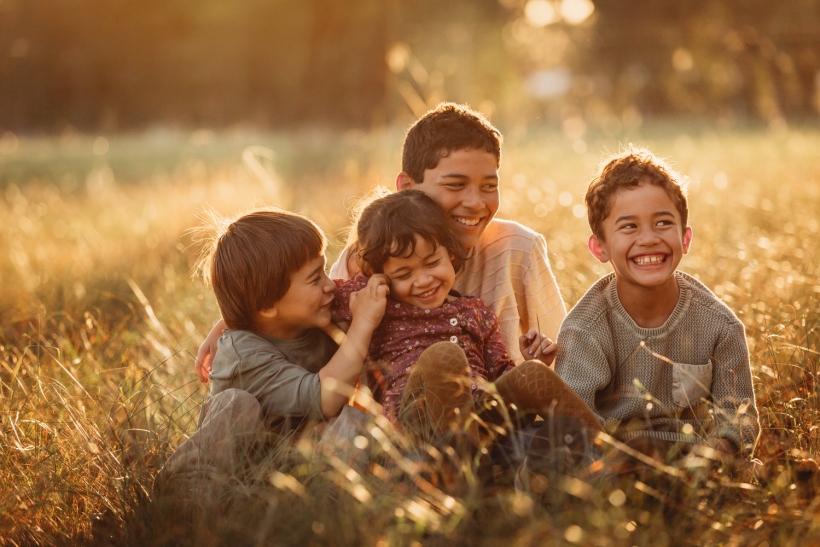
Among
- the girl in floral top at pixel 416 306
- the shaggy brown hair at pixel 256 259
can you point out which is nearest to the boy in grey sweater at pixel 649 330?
the girl in floral top at pixel 416 306

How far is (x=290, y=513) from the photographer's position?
2070 mm

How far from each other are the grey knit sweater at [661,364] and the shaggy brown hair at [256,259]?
0.96m

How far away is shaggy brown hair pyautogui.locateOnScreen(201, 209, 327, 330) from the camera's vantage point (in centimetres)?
280

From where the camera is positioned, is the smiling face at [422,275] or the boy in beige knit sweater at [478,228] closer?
the smiling face at [422,275]

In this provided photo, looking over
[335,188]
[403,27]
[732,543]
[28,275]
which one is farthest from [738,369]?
[403,27]

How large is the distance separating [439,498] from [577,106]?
31301 mm

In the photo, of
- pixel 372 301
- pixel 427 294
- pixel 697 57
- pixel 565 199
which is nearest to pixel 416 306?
pixel 427 294

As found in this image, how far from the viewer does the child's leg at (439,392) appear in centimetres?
239

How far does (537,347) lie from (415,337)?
42 cm

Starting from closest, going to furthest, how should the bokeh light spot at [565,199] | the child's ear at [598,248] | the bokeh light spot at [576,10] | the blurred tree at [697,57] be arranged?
the child's ear at [598,248] → the bokeh light spot at [565,199] → the blurred tree at [697,57] → the bokeh light spot at [576,10]

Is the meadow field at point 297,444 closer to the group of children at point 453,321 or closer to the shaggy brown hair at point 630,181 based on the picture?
the group of children at point 453,321

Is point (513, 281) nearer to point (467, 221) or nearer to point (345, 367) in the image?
point (467, 221)

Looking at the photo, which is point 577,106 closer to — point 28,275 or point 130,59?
point 130,59

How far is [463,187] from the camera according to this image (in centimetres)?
319
